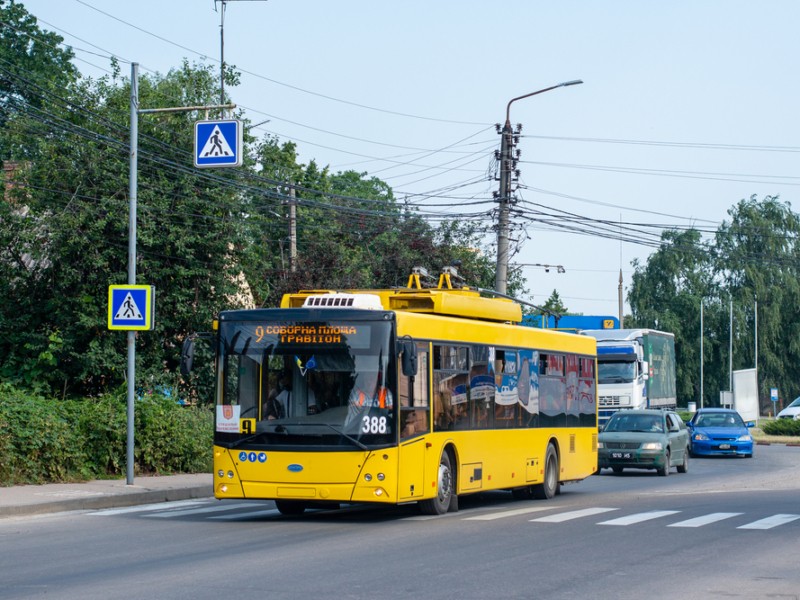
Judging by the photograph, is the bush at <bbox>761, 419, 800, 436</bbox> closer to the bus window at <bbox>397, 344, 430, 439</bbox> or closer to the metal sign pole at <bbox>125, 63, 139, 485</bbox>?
the metal sign pole at <bbox>125, 63, 139, 485</bbox>

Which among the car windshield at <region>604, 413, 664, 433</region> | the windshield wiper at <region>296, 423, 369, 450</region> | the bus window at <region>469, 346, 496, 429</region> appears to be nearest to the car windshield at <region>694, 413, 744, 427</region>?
the car windshield at <region>604, 413, 664, 433</region>

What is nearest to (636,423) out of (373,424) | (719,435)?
(719,435)

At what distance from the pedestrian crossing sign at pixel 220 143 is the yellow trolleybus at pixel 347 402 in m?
4.16

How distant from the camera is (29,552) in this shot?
13250 mm

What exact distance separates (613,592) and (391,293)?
8964mm

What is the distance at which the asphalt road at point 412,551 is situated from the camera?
10.6m

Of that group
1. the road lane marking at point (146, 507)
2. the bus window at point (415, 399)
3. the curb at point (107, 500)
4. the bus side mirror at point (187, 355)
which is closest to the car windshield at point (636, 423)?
the curb at point (107, 500)

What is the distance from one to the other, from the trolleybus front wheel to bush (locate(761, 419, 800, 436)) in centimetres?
4174

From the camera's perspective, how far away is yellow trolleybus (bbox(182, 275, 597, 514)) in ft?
53.5

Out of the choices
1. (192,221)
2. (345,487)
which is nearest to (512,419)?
(345,487)

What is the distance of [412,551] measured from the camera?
1324 centimetres

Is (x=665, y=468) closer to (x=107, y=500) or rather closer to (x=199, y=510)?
(x=199, y=510)

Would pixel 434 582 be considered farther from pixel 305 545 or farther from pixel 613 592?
pixel 305 545

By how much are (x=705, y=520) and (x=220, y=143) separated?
10154 millimetres
